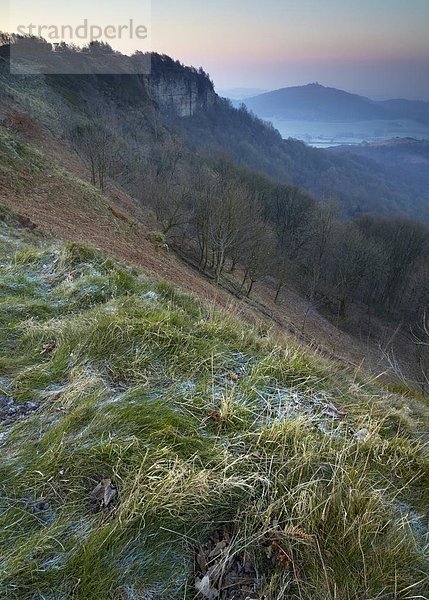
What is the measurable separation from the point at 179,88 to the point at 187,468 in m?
110

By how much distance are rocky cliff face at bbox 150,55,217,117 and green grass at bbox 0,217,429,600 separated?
92.7m

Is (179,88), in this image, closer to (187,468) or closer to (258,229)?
(258,229)

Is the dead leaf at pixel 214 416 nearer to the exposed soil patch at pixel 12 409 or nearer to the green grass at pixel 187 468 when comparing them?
the green grass at pixel 187 468

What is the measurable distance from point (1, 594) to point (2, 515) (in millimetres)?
396

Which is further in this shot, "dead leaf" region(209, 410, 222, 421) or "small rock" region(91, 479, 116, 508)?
"dead leaf" region(209, 410, 222, 421)

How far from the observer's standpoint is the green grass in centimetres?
166

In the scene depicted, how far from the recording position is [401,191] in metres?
111

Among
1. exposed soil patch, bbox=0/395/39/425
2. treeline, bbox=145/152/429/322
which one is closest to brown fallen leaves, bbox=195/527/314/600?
exposed soil patch, bbox=0/395/39/425

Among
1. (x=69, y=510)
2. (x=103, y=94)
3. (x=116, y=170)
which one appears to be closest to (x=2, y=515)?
(x=69, y=510)

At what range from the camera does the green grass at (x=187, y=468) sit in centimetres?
166

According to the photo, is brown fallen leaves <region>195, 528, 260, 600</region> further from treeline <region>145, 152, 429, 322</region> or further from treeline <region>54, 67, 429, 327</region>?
treeline <region>145, 152, 429, 322</region>

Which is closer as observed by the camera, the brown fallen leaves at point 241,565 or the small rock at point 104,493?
the brown fallen leaves at point 241,565

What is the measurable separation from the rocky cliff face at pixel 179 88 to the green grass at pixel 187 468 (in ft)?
304

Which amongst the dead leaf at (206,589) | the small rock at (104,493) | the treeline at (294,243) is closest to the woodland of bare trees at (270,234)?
the treeline at (294,243)
